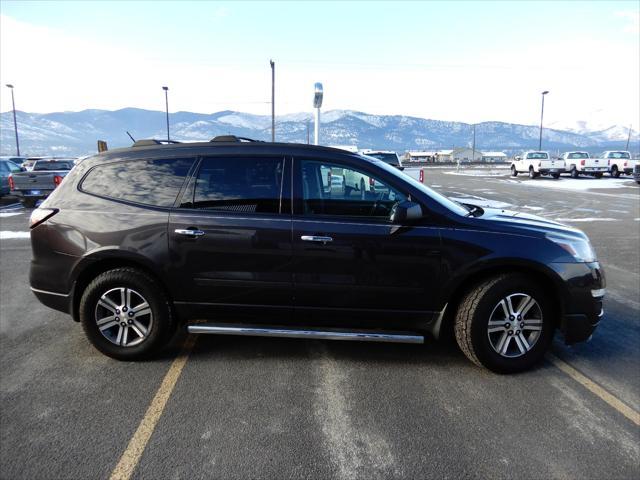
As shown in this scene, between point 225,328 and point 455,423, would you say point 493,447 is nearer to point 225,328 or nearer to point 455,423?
point 455,423

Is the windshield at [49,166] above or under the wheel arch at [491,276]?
above

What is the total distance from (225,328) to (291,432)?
1.17 meters

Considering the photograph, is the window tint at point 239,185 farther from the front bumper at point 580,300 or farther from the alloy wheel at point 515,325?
the front bumper at point 580,300

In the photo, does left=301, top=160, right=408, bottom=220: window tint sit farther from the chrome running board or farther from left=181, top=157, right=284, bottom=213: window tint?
the chrome running board

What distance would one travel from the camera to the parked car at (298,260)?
11.8ft

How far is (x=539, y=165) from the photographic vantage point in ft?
110

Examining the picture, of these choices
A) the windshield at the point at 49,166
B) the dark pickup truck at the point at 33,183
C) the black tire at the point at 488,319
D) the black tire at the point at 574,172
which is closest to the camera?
the black tire at the point at 488,319

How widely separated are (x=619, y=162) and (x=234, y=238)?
125 feet

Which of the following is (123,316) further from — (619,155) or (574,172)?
(619,155)

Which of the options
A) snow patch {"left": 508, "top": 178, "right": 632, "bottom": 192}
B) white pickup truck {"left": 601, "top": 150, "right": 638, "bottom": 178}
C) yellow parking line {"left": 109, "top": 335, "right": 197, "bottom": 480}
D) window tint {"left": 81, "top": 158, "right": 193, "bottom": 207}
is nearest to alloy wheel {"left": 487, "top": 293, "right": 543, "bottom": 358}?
yellow parking line {"left": 109, "top": 335, "right": 197, "bottom": 480}

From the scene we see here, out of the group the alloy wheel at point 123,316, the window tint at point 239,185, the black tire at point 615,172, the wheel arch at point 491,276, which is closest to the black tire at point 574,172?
the black tire at point 615,172

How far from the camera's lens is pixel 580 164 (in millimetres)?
33312

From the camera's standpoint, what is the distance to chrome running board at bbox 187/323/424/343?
3.65m

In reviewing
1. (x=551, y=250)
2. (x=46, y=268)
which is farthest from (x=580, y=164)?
(x=46, y=268)
